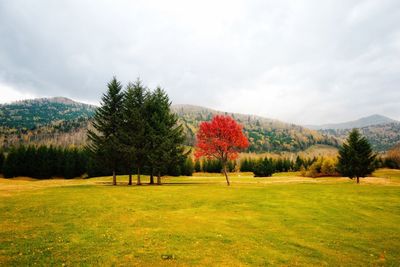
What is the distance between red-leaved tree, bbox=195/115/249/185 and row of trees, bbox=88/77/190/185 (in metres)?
6.23

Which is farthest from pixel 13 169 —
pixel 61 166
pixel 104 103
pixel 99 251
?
pixel 99 251

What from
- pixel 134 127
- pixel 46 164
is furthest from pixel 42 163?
pixel 134 127

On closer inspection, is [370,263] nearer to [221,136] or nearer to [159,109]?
[221,136]

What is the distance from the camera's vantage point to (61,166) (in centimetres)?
10638

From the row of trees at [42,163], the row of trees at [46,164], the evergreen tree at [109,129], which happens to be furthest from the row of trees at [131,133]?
the row of trees at [42,163]

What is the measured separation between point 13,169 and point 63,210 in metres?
100.0

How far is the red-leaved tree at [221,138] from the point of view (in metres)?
47.8

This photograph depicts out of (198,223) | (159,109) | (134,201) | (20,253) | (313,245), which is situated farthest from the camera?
(159,109)

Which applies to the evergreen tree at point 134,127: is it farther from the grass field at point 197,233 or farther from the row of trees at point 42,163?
the row of trees at point 42,163

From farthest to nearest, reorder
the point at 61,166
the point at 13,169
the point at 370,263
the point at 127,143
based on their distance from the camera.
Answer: the point at 61,166 → the point at 13,169 → the point at 127,143 → the point at 370,263

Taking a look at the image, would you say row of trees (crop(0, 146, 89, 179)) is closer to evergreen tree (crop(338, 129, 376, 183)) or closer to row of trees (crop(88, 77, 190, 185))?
row of trees (crop(88, 77, 190, 185))

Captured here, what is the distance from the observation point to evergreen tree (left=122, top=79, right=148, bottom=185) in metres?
47.2

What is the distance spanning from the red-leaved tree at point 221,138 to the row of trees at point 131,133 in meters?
6.23

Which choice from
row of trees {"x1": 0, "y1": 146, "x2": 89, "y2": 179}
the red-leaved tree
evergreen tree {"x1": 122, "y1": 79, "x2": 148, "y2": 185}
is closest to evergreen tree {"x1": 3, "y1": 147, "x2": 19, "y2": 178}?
row of trees {"x1": 0, "y1": 146, "x2": 89, "y2": 179}
